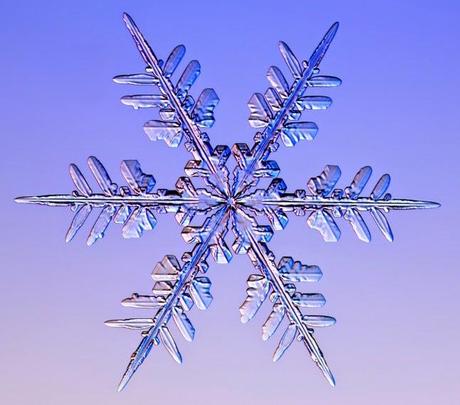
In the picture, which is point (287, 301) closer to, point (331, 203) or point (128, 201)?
point (331, 203)

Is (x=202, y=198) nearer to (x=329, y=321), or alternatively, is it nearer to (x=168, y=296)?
(x=168, y=296)

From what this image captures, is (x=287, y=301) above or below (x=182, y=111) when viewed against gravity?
below

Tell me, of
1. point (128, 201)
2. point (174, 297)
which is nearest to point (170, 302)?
point (174, 297)

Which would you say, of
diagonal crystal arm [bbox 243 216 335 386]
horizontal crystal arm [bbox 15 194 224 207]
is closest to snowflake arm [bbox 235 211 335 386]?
diagonal crystal arm [bbox 243 216 335 386]

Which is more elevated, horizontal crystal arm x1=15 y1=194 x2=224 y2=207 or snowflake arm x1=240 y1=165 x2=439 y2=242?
snowflake arm x1=240 y1=165 x2=439 y2=242

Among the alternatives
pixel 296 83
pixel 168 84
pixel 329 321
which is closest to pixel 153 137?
pixel 168 84

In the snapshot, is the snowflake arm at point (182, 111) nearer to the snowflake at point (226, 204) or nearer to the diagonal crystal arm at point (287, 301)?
the snowflake at point (226, 204)

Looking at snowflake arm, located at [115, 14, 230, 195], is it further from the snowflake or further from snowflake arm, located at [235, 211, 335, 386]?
snowflake arm, located at [235, 211, 335, 386]
